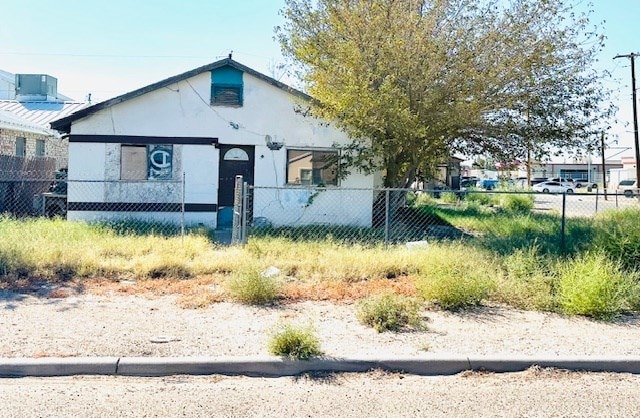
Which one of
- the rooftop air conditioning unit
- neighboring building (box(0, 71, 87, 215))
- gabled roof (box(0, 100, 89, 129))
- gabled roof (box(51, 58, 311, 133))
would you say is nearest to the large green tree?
gabled roof (box(51, 58, 311, 133))

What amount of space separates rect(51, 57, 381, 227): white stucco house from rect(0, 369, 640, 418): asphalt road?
9898 mm

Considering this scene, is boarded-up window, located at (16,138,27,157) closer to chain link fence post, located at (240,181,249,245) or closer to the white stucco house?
the white stucco house

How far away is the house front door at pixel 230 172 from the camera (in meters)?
15.0

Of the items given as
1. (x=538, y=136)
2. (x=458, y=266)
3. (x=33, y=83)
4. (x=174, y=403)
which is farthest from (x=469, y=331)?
(x=33, y=83)

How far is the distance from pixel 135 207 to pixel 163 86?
3.40 m

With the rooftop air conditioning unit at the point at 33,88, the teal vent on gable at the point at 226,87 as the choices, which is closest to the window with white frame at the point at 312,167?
the teal vent on gable at the point at 226,87

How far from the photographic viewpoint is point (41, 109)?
27391 millimetres

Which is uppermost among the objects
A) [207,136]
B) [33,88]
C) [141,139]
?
[33,88]

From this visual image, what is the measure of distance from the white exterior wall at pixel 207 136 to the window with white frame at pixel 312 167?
222mm

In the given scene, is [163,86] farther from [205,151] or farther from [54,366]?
[54,366]

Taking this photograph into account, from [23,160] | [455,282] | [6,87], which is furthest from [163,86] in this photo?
[6,87]

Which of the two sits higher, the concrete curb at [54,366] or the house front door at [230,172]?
the house front door at [230,172]

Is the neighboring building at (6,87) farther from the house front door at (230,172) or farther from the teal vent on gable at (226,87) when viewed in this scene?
the house front door at (230,172)

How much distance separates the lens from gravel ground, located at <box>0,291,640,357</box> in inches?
206
